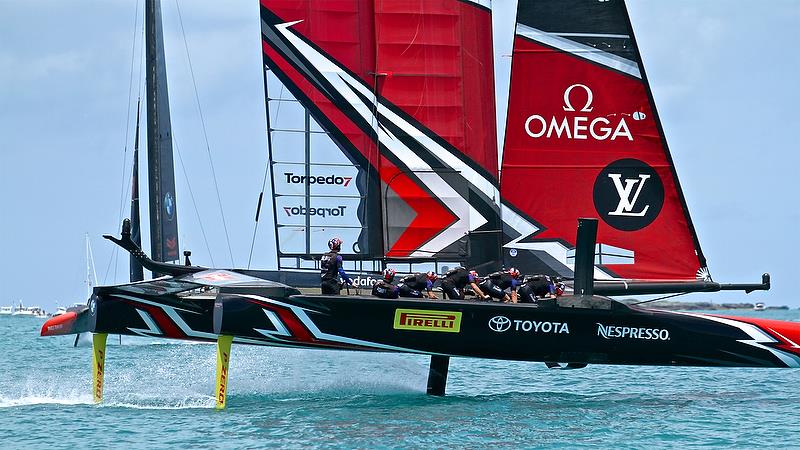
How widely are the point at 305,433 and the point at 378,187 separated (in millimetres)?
5462

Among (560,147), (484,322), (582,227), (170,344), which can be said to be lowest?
(170,344)

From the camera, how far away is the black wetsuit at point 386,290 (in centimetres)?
1634

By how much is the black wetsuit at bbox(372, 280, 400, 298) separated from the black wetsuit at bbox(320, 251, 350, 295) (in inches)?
19.6

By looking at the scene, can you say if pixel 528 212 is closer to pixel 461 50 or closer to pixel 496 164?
pixel 496 164

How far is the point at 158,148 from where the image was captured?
27.9 metres

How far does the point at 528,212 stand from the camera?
723 inches

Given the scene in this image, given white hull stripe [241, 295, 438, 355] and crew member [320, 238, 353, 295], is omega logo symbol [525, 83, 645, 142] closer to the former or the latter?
crew member [320, 238, 353, 295]

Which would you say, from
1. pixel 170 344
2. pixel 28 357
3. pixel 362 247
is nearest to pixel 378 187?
pixel 362 247

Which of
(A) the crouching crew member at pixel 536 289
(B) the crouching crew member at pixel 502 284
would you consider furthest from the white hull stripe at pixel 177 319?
(A) the crouching crew member at pixel 536 289

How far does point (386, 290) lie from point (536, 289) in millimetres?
2125

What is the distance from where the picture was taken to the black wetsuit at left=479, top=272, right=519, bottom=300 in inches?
664

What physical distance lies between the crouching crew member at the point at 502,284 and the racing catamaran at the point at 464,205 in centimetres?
60

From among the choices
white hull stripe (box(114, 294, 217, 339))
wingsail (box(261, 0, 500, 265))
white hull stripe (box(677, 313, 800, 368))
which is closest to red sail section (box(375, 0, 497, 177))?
wingsail (box(261, 0, 500, 265))

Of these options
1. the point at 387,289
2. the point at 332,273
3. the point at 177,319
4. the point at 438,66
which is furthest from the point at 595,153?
the point at 177,319
